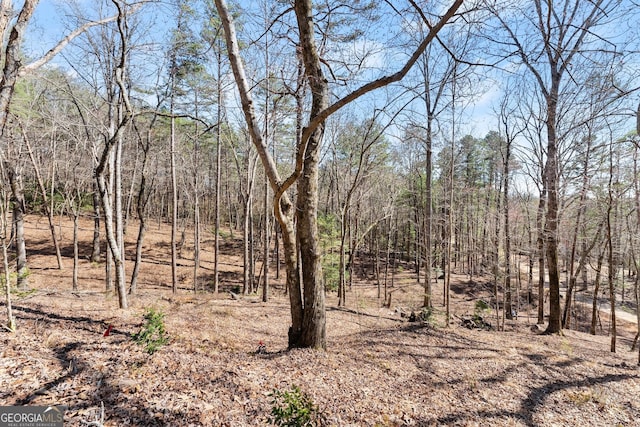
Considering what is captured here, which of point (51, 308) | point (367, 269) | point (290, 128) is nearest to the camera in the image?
point (51, 308)

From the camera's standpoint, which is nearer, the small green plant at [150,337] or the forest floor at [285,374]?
the forest floor at [285,374]

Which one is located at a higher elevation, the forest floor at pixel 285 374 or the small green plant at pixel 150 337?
the small green plant at pixel 150 337

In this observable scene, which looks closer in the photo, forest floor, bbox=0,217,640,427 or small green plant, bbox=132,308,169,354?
forest floor, bbox=0,217,640,427

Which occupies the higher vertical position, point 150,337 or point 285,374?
point 150,337

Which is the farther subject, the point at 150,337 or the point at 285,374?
the point at 150,337

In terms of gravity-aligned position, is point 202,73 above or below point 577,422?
above

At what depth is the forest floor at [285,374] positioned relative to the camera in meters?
2.82

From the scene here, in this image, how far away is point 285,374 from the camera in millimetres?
3738

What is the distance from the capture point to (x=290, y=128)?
12.6m

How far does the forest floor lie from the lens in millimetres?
2824

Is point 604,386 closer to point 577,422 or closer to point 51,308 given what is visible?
point 577,422

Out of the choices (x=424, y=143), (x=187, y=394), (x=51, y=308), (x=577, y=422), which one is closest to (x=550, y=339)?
(x=577, y=422)

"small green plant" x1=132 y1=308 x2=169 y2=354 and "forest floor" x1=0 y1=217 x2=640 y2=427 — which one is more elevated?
"small green plant" x1=132 y1=308 x2=169 y2=354

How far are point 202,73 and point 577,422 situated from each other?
1379 centimetres
